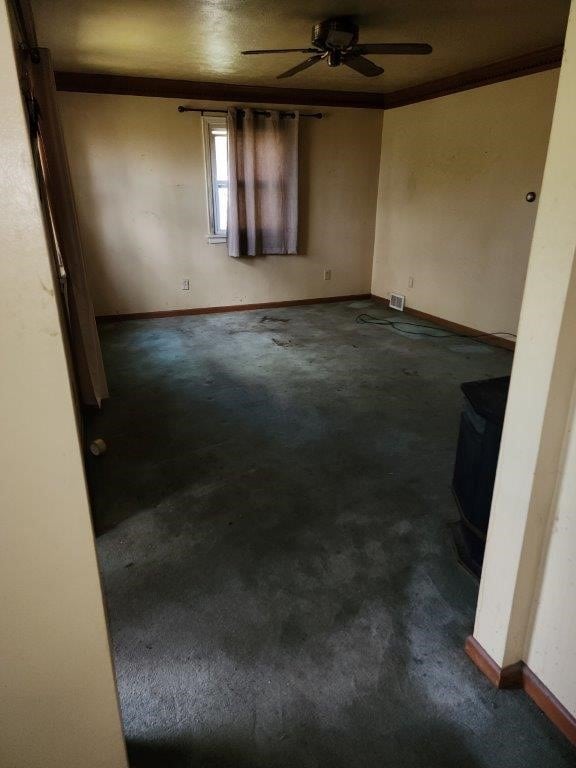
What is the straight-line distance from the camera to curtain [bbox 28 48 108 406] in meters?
2.49

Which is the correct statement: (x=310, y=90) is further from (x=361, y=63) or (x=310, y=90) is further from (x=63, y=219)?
(x=63, y=219)

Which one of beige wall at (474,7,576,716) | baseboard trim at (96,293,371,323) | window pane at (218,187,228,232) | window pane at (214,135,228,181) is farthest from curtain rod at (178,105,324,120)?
beige wall at (474,7,576,716)

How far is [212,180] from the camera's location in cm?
531

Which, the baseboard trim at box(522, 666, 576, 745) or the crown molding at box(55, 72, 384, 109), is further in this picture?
the crown molding at box(55, 72, 384, 109)

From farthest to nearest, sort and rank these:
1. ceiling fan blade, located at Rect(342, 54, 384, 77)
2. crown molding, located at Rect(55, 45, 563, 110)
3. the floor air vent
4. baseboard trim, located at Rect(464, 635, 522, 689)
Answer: the floor air vent < crown molding, located at Rect(55, 45, 563, 110) < ceiling fan blade, located at Rect(342, 54, 384, 77) < baseboard trim, located at Rect(464, 635, 522, 689)

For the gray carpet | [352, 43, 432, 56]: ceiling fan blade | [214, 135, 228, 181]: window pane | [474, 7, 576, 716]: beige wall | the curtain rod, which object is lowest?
the gray carpet

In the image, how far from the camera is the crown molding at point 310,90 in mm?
4008

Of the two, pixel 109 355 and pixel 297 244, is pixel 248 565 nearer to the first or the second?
pixel 109 355

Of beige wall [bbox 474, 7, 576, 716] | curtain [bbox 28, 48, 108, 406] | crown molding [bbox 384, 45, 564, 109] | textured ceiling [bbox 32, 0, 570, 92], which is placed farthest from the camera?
crown molding [bbox 384, 45, 564, 109]

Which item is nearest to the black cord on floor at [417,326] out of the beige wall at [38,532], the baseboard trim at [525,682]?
the baseboard trim at [525,682]

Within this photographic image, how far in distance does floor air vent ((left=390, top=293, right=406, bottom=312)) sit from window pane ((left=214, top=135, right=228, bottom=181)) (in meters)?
2.42

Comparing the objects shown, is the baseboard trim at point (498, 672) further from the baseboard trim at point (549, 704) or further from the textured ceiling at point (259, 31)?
the textured ceiling at point (259, 31)

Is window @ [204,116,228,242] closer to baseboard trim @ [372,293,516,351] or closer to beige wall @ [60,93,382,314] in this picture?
beige wall @ [60,93,382,314]

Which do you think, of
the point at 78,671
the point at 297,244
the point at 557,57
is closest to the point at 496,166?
the point at 557,57
